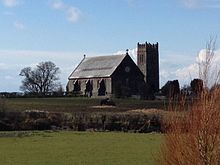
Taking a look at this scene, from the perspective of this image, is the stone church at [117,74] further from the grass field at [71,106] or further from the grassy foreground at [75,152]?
the grassy foreground at [75,152]

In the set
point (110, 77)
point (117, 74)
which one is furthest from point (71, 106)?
point (117, 74)

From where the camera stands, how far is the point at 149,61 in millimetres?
160875

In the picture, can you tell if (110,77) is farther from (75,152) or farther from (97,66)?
(75,152)

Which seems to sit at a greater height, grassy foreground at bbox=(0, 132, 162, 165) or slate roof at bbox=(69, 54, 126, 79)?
slate roof at bbox=(69, 54, 126, 79)

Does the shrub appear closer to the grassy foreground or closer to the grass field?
the grassy foreground

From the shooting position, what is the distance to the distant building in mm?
144500

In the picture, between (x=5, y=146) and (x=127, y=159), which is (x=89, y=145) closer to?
(x=5, y=146)

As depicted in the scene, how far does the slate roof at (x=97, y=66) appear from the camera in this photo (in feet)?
485

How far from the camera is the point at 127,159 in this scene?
27344 millimetres

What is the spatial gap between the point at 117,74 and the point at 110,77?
7.32 feet

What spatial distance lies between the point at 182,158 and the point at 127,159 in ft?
60.1

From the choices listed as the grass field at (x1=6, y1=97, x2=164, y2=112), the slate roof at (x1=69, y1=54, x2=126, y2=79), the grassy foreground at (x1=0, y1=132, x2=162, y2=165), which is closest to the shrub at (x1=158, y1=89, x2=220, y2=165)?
the grassy foreground at (x1=0, y1=132, x2=162, y2=165)

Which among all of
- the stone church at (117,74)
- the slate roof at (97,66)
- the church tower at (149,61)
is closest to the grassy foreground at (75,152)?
the stone church at (117,74)

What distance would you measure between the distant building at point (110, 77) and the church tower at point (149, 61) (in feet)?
29.9
